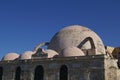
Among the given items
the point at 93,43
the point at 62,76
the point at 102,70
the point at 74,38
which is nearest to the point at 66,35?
the point at 74,38

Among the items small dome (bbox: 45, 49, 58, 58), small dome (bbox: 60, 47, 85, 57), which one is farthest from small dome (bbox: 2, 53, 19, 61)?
small dome (bbox: 60, 47, 85, 57)

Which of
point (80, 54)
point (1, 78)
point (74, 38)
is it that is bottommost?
point (1, 78)

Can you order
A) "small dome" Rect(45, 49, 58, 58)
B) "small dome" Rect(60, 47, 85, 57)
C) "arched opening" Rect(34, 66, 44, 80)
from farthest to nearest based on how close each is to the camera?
"small dome" Rect(45, 49, 58, 58)
"arched opening" Rect(34, 66, 44, 80)
"small dome" Rect(60, 47, 85, 57)

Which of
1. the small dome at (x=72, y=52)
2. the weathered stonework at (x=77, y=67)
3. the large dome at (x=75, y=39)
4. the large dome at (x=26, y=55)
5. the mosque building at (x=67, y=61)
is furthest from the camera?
the large dome at (x=26, y=55)

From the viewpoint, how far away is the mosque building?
2852 centimetres

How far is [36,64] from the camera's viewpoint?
32.8 meters

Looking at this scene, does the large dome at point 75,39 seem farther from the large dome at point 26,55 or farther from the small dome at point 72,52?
the large dome at point 26,55

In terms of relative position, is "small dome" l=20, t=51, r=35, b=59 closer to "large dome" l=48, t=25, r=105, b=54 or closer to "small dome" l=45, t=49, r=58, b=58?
"large dome" l=48, t=25, r=105, b=54

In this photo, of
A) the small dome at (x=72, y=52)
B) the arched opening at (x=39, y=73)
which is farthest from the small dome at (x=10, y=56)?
the small dome at (x=72, y=52)

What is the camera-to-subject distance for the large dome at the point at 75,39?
34250mm

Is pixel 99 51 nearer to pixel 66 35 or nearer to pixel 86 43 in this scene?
pixel 86 43

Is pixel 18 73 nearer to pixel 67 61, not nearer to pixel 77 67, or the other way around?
pixel 67 61

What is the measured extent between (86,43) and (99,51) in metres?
1.94

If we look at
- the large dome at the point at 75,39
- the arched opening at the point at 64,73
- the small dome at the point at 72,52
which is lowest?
the arched opening at the point at 64,73
